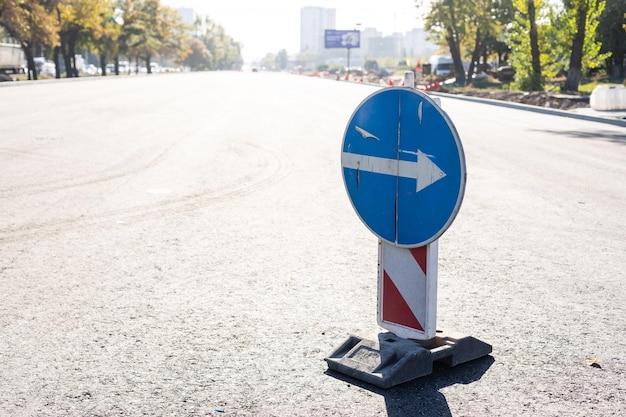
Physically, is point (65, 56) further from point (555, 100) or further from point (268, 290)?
point (268, 290)

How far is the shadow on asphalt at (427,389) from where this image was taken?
3430mm

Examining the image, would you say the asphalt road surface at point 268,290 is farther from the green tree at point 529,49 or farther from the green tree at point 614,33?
the green tree at point 614,33

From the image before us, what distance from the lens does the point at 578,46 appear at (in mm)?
31953

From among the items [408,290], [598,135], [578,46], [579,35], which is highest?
[579,35]

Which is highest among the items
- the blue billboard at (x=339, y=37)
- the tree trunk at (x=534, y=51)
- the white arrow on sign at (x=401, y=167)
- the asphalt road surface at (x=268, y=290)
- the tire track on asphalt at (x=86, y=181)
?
the blue billboard at (x=339, y=37)

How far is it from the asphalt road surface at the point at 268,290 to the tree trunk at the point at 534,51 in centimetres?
2513

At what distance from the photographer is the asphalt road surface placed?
3.61 metres

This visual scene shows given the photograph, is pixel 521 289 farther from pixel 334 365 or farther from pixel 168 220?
pixel 168 220

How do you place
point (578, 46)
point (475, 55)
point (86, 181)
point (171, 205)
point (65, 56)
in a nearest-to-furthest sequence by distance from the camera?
point (171, 205) < point (86, 181) < point (578, 46) < point (475, 55) < point (65, 56)

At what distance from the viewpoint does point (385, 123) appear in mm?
3730

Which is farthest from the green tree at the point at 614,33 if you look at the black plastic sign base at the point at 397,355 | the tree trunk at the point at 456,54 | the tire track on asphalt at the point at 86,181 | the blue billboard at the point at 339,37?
the blue billboard at the point at 339,37

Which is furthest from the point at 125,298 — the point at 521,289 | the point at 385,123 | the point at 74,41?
the point at 74,41

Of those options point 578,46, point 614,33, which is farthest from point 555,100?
point 614,33

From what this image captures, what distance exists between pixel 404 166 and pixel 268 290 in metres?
1.90
